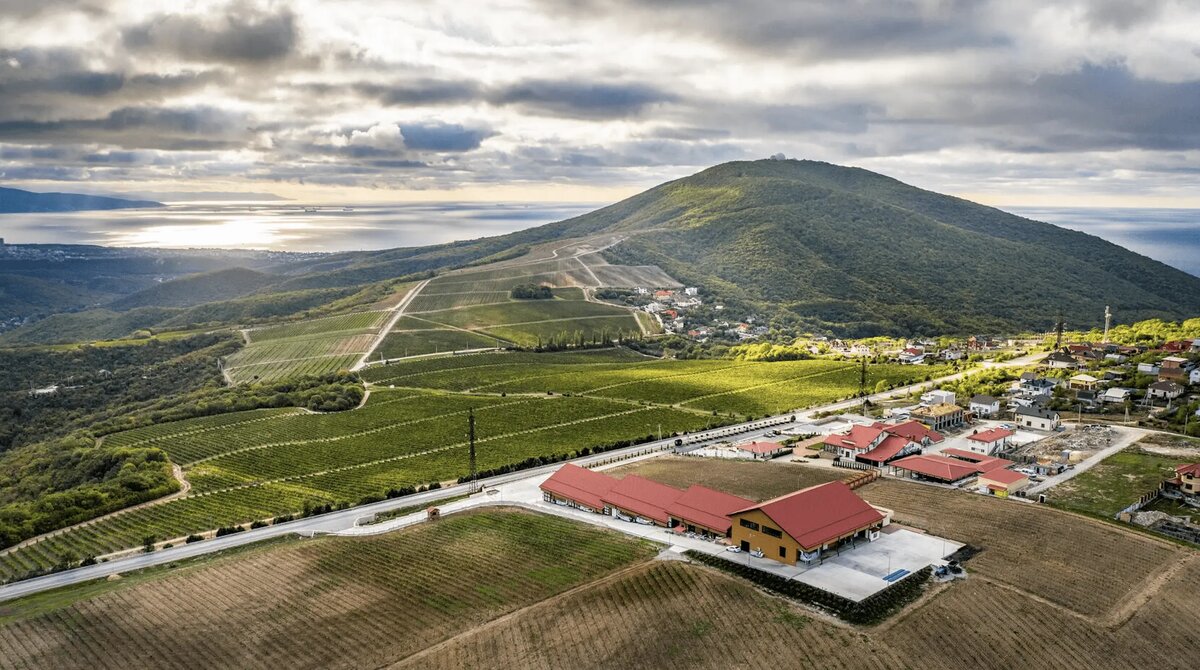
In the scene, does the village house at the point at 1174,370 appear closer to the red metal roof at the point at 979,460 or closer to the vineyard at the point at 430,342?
the red metal roof at the point at 979,460

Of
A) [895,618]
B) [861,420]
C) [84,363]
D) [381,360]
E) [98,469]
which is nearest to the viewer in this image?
[895,618]

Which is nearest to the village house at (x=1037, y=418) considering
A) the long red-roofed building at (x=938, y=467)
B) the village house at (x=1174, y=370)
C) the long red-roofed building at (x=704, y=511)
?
the long red-roofed building at (x=938, y=467)

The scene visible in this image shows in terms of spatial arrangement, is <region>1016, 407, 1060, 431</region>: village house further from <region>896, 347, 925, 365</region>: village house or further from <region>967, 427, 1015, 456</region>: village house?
<region>896, 347, 925, 365</region>: village house

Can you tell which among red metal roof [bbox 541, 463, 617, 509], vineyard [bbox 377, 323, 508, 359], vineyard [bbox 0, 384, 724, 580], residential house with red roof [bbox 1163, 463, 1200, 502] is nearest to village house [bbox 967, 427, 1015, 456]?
residential house with red roof [bbox 1163, 463, 1200, 502]

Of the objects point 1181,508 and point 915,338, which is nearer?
point 1181,508

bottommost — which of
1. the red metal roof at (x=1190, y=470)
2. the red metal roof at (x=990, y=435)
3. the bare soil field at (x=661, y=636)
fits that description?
the bare soil field at (x=661, y=636)

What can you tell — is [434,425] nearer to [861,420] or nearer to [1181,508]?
[861,420]

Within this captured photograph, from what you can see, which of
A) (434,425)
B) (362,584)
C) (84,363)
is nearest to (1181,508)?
(362,584)
